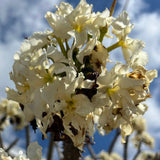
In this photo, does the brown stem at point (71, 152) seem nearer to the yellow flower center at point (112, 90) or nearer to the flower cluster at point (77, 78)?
the flower cluster at point (77, 78)

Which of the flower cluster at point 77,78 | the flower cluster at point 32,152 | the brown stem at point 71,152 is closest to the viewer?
the flower cluster at point 77,78

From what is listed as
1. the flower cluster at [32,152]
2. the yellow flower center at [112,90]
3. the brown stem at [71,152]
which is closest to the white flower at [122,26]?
the yellow flower center at [112,90]

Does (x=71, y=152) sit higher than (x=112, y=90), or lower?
lower

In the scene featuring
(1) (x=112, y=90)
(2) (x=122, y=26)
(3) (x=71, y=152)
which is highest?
(2) (x=122, y=26)

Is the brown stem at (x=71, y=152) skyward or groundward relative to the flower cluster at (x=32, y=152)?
groundward

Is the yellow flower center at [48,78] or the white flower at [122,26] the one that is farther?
the white flower at [122,26]

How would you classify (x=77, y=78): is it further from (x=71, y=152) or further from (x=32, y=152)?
(x=32, y=152)

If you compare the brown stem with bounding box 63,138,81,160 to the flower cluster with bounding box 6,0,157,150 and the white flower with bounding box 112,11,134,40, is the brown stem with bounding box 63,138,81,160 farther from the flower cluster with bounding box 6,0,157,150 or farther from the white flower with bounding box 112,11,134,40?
the white flower with bounding box 112,11,134,40

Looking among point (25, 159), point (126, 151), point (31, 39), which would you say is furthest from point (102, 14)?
point (126, 151)

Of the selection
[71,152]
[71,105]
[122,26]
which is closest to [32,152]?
[71,152]
